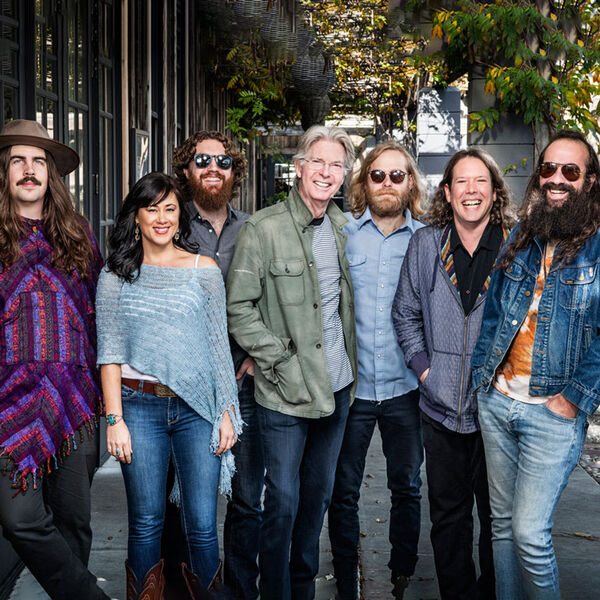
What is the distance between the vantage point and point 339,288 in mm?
3697

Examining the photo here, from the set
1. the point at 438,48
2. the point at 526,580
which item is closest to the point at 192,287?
the point at 526,580

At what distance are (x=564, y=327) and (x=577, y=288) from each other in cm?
15

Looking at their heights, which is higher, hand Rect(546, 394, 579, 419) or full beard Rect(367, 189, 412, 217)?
full beard Rect(367, 189, 412, 217)

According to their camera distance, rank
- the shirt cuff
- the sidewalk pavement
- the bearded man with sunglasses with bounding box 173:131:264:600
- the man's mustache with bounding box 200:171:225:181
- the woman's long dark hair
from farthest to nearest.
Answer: the sidewalk pavement, the man's mustache with bounding box 200:171:225:181, the bearded man with sunglasses with bounding box 173:131:264:600, the shirt cuff, the woman's long dark hair

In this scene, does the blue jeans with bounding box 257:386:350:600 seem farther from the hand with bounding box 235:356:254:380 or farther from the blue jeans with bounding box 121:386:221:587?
the blue jeans with bounding box 121:386:221:587

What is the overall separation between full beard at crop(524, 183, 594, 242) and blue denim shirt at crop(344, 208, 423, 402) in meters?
0.82

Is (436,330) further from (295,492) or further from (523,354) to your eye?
(295,492)

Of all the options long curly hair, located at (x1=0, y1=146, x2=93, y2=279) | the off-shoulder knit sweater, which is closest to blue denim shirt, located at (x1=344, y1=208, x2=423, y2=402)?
the off-shoulder knit sweater

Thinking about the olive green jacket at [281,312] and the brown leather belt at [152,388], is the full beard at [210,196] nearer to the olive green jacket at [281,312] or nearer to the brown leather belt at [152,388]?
the olive green jacket at [281,312]

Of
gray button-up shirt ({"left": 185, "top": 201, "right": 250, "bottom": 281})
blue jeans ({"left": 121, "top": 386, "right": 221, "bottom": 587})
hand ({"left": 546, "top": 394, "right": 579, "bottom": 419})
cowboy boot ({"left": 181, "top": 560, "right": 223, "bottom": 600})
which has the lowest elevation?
cowboy boot ({"left": 181, "top": 560, "right": 223, "bottom": 600})

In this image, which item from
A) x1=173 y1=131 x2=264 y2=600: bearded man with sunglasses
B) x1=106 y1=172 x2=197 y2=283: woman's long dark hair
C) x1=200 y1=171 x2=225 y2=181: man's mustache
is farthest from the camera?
x1=200 y1=171 x2=225 y2=181: man's mustache

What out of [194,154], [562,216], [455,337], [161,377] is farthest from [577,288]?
[194,154]

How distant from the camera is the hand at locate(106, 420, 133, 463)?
123 inches

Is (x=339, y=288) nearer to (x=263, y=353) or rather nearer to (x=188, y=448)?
(x=263, y=353)
